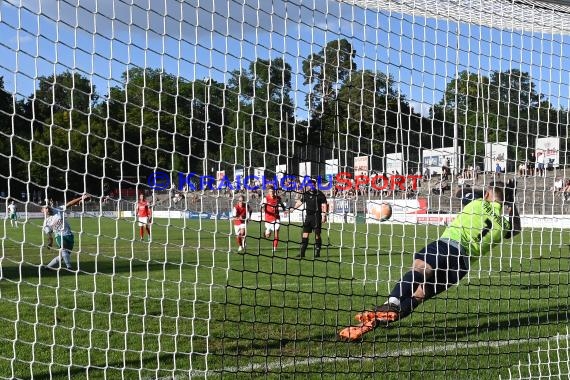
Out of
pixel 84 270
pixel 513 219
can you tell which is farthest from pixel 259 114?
pixel 84 270

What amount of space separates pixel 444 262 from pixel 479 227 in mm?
436

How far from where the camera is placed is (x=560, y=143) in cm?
612

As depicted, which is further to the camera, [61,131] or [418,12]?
[418,12]

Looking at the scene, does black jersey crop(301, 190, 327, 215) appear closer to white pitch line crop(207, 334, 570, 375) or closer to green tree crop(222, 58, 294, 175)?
green tree crop(222, 58, 294, 175)

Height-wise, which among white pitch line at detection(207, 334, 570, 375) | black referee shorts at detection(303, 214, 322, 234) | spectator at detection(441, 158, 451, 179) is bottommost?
white pitch line at detection(207, 334, 570, 375)

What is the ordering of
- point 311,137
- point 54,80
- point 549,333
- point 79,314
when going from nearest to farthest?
point 54,80 < point 311,137 < point 549,333 < point 79,314

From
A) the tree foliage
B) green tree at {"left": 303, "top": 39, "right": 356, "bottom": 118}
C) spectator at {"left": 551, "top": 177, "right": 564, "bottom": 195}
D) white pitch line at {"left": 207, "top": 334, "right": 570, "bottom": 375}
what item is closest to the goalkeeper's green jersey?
the tree foliage

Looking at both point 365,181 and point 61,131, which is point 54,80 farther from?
point 365,181

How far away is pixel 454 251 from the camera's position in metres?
6.09

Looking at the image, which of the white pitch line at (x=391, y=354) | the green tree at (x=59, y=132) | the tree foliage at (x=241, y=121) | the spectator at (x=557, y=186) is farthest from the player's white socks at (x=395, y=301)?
the green tree at (x=59, y=132)

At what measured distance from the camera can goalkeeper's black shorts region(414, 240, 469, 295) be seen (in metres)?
5.99

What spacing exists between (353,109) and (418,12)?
1.02 meters

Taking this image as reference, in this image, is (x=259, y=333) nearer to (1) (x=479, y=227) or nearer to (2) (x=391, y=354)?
(2) (x=391, y=354)

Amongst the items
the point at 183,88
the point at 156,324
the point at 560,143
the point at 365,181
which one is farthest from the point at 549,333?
the point at 183,88
